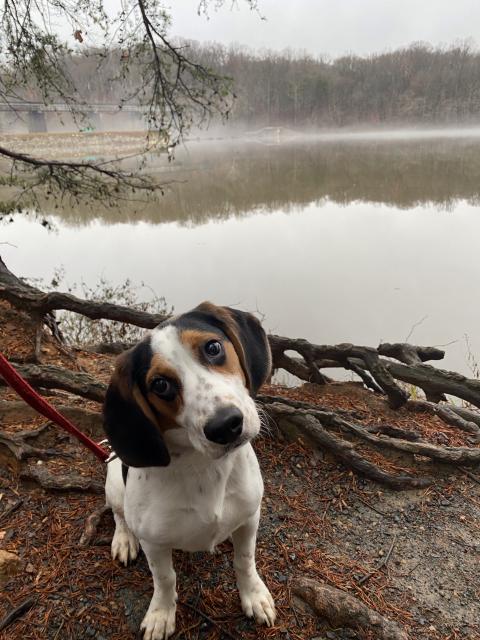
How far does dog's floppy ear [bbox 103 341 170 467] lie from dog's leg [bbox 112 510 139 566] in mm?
1116

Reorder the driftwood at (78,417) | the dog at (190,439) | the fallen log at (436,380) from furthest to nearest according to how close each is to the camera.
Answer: the fallen log at (436,380) < the driftwood at (78,417) < the dog at (190,439)

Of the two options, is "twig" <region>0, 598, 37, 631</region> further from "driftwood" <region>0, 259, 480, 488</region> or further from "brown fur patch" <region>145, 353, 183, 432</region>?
"driftwood" <region>0, 259, 480, 488</region>

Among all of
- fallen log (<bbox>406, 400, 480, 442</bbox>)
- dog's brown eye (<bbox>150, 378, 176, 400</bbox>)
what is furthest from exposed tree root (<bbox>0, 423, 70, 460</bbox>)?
fallen log (<bbox>406, 400, 480, 442</bbox>)

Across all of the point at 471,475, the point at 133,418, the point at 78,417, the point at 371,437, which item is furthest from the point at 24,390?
the point at 471,475

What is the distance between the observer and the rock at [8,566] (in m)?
2.70

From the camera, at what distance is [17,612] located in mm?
2512

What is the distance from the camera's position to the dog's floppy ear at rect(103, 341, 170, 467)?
79.9 inches

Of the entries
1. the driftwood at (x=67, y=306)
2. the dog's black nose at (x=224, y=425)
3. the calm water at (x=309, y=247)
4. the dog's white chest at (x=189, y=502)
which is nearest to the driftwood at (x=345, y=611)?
the dog's white chest at (x=189, y=502)

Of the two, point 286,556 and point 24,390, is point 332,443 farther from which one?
point 24,390

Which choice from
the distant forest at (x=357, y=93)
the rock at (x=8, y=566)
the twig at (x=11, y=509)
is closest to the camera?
the rock at (x=8, y=566)

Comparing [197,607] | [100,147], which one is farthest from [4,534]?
[100,147]

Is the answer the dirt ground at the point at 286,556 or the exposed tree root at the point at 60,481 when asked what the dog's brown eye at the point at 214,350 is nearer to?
the dirt ground at the point at 286,556

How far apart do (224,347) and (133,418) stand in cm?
55

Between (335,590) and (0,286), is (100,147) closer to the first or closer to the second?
(0,286)
